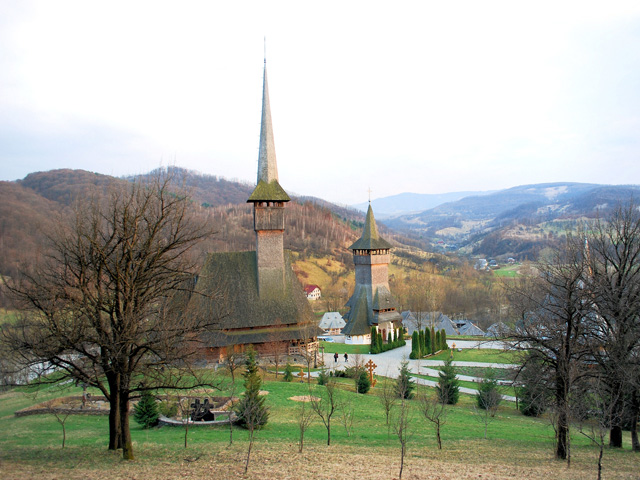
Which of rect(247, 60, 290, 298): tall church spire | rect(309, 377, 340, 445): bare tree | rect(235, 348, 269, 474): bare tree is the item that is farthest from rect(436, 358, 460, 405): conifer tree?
rect(247, 60, 290, 298): tall church spire

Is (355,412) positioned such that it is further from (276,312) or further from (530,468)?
(276,312)

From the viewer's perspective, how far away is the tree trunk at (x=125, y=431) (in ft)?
34.5

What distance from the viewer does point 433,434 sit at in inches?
614

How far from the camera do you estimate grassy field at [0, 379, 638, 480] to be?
1009 cm

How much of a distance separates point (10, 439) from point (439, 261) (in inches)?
4622

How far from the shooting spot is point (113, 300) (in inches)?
417

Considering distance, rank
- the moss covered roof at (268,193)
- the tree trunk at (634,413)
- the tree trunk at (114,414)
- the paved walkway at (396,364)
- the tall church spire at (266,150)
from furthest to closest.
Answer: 1. the tall church spire at (266,150)
2. the moss covered roof at (268,193)
3. the paved walkway at (396,364)
4. the tree trunk at (634,413)
5. the tree trunk at (114,414)

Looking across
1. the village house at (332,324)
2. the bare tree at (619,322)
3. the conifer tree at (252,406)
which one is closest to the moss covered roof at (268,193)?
the conifer tree at (252,406)

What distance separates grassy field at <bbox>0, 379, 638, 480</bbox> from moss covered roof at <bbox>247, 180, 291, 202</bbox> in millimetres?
15879

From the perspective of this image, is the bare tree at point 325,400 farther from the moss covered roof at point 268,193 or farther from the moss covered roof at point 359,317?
the moss covered roof at point 359,317

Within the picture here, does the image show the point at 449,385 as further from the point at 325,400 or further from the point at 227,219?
the point at 227,219

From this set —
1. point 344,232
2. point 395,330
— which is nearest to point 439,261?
point 344,232

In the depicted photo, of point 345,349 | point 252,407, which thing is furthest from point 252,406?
point 345,349

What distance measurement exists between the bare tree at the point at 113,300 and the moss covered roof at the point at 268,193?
743 inches
